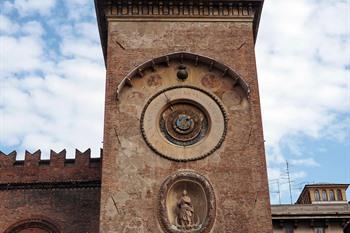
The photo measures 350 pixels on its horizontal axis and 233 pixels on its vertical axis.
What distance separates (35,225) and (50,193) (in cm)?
148

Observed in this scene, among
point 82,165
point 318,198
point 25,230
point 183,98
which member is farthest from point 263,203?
point 318,198

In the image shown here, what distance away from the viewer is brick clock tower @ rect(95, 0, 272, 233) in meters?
19.3

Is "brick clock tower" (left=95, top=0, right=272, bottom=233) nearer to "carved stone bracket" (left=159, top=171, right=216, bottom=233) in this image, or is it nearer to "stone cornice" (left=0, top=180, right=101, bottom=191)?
"carved stone bracket" (left=159, top=171, right=216, bottom=233)

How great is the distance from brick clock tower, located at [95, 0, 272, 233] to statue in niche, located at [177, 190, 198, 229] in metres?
0.04

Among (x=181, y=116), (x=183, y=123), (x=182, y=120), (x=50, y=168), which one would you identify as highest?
(x=181, y=116)

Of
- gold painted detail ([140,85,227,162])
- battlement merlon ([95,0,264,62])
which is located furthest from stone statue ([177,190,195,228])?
battlement merlon ([95,0,264,62])

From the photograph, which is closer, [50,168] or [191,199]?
[191,199]

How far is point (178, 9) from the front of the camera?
22.8 m

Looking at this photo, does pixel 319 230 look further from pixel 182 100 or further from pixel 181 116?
pixel 182 100

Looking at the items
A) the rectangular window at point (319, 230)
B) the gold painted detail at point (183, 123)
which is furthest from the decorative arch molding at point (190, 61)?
the rectangular window at point (319, 230)

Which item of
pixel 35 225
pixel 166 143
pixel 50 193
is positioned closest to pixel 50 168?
pixel 50 193

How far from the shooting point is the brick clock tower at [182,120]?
63.2 feet

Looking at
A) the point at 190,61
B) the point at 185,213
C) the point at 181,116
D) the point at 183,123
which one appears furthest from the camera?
the point at 190,61

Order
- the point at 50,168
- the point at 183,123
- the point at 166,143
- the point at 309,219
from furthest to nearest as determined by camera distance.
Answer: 1. the point at 309,219
2. the point at 50,168
3. the point at 183,123
4. the point at 166,143
